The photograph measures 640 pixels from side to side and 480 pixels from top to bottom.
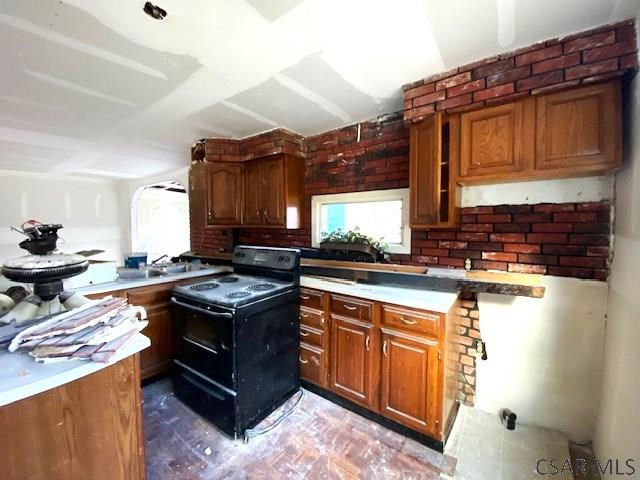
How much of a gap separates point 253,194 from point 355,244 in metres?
1.32

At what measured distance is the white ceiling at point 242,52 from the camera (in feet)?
3.91

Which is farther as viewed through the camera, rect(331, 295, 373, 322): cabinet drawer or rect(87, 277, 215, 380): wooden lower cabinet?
rect(87, 277, 215, 380): wooden lower cabinet

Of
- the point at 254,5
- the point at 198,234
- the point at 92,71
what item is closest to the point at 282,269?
the point at 254,5

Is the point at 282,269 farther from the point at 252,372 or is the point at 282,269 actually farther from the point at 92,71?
the point at 92,71

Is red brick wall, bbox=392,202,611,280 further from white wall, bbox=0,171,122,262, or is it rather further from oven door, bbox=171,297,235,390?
white wall, bbox=0,171,122,262

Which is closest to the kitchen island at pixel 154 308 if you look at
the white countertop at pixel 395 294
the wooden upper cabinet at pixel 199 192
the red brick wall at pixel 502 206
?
the wooden upper cabinet at pixel 199 192

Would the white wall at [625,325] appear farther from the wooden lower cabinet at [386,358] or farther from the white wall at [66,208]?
the white wall at [66,208]

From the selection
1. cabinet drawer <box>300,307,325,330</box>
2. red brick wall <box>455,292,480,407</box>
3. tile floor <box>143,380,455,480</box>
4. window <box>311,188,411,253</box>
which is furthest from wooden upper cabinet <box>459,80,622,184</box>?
tile floor <box>143,380,455,480</box>

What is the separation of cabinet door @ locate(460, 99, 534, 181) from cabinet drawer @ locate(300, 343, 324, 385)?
65.4 inches

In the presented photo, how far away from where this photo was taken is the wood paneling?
0.78 metres

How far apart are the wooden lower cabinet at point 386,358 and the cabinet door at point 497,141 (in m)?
0.92

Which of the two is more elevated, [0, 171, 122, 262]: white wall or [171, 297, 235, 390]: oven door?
[0, 171, 122, 262]: white wall

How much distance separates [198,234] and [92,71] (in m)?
2.73

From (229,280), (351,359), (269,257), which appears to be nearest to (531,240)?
(351,359)
